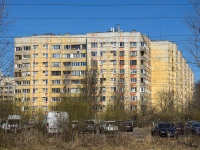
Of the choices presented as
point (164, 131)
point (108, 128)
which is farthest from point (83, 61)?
point (108, 128)

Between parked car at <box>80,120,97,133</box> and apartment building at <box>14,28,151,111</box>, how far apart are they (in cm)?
6579

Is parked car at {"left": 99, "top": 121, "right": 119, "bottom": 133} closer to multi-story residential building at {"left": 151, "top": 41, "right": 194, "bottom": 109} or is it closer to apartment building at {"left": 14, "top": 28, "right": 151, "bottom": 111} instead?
apartment building at {"left": 14, "top": 28, "right": 151, "bottom": 111}

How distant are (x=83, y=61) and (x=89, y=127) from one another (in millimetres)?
71042

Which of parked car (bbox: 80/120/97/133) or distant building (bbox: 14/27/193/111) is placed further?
distant building (bbox: 14/27/193/111)

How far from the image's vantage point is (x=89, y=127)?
22.8 meters

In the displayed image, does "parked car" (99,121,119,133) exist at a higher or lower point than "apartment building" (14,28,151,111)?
lower

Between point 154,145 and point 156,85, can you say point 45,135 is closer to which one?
point 154,145

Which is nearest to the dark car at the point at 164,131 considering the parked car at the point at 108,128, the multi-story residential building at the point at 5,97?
the parked car at the point at 108,128

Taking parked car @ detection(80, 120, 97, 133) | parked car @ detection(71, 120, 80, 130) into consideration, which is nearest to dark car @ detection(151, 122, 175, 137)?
parked car @ detection(80, 120, 97, 133)

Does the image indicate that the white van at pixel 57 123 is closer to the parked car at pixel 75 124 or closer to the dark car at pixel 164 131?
the parked car at pixel 75 124

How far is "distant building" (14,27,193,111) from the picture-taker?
91.6 metres

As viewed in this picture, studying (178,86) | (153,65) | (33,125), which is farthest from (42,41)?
(33,125)

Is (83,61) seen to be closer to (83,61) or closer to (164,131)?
(83,61)

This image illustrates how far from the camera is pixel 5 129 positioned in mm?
19891
